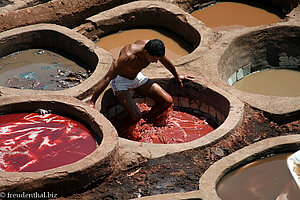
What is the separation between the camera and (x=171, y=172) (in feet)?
24.6

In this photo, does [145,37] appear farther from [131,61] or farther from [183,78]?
[131,61]

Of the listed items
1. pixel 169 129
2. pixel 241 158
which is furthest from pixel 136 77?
pixel 241 158

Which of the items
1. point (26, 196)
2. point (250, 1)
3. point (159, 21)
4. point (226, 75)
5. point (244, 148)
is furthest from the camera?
point (250, 1)

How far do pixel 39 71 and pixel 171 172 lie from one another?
134 inches

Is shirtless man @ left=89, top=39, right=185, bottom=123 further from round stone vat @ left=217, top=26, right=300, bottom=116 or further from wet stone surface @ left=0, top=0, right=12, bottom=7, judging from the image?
wet stone surface @ left=0, top=0, right=12, bottom=7

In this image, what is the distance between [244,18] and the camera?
1153 centimetres

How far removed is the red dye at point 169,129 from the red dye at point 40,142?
1.17 meters

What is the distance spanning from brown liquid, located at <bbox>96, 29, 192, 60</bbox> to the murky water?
3.03 feet

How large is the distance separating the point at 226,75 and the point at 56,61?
280 cm

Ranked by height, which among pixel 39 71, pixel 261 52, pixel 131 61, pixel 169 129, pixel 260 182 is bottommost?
pixel 169 129

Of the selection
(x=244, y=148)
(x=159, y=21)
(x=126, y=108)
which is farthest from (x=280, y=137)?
(x=159, y=21)

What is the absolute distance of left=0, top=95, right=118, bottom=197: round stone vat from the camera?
22.3 feet

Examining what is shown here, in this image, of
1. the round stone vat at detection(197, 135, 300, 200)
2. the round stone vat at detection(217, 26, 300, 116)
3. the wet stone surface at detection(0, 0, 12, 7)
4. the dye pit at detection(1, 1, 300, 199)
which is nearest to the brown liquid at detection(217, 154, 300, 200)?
the round stone vat at detection(197, 135, 300, 200)

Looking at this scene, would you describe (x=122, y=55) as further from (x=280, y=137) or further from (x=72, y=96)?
(x=280, y=137)
